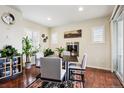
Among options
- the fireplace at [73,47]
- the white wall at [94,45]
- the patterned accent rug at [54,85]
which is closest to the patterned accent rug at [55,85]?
the patterned accent rug at [54,85]

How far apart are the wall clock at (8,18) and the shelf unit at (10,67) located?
131cm

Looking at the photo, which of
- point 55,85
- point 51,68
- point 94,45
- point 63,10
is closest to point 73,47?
point 94,45

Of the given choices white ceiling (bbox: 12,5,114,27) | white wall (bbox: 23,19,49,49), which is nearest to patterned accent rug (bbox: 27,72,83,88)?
white ceiling (bbox: 12,5,114,27)

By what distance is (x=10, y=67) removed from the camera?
363cm

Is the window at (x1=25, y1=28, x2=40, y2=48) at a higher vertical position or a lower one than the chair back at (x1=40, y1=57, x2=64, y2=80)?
higher

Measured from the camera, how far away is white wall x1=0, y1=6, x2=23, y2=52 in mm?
3801

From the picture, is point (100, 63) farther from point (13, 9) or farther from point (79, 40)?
point (13, 9)

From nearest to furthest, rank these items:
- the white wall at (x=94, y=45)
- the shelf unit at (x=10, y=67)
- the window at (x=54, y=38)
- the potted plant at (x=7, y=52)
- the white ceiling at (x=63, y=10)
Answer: the shelf unit at (x=10, y=67) → the potted plant at (x=7, y=52) → the white ceiling at (x=63, y=10) → the white wall at (x=94, y=45) → the window at (x=54, y=38)

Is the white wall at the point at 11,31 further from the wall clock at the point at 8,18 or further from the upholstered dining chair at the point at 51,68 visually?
the upholstered dining chair at the point at 51,68

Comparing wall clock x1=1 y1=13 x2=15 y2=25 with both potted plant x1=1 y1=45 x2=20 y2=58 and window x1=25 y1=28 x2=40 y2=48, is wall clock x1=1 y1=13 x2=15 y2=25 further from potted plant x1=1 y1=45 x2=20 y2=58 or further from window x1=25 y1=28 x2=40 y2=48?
window x1=25 y1=28 x2=40 y2=48

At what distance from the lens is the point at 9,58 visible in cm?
360

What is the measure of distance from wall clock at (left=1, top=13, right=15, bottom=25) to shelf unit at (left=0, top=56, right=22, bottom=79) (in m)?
1.31

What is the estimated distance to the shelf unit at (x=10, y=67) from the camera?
3377mm
